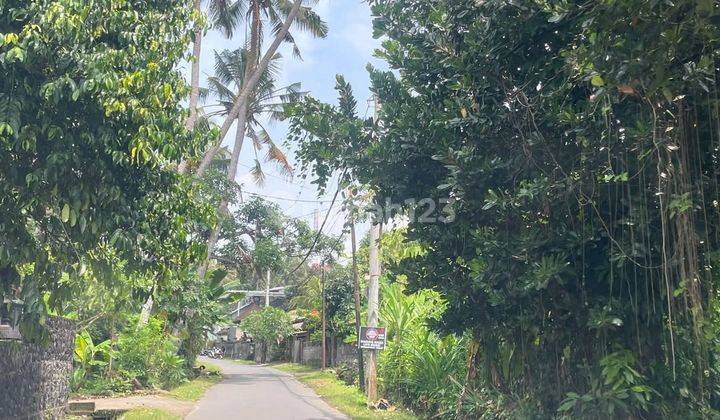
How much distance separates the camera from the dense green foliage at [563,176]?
6.13 meters

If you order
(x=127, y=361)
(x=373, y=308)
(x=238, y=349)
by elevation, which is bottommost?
(x=127, y=361)

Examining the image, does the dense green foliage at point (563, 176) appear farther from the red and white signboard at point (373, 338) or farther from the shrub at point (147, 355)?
the shrub at point (147, 355)

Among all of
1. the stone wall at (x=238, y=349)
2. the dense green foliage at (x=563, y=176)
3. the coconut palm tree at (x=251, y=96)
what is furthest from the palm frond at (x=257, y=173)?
the stone wall at (x=238, y=349)

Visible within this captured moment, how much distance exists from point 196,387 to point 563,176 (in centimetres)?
2019

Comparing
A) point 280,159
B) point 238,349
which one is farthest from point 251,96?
point 238,349

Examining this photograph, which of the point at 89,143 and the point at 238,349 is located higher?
the point at 89,143

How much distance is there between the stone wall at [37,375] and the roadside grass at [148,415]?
1335 millimetres

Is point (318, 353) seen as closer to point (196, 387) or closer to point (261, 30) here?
point (196, 387)

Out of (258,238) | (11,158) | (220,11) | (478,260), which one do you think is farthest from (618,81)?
(258,238)

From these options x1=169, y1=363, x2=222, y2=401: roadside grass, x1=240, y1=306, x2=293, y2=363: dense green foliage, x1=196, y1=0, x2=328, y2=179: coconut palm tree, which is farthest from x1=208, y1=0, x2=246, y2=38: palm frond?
x1=240, y1=306, x2=293, y2=363: dense green foliage

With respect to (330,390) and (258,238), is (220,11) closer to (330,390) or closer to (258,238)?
(330,390)

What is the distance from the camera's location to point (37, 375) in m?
12.0

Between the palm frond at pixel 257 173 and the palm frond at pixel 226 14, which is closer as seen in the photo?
the palm frond at pixel 226 14

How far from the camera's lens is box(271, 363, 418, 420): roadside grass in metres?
16.0
